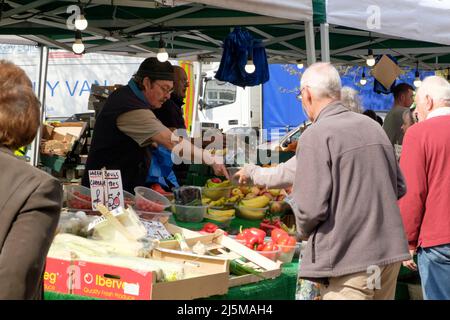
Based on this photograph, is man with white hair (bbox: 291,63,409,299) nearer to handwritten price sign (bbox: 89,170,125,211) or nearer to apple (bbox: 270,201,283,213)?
handwritten price sign (bbox: 89,170,125,211)

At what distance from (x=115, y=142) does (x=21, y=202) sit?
106 inches

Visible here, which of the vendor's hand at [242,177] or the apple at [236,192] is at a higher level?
the vendor's hand at [242,177]

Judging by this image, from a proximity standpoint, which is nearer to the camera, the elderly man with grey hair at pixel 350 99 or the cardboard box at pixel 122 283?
the cardboard box at pixel 122 283

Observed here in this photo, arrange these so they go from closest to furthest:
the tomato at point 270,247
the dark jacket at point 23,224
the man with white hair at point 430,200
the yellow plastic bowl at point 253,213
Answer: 1. the dark jacket at point 23,224
2. the man with white hair at point 430,200
3. the tomato at point 270,247
4. the yellow plastic bowl at point 253,213

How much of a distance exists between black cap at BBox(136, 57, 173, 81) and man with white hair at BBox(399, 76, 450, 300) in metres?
1.70

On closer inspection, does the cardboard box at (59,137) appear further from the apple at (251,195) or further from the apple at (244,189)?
the apple at (251,195)

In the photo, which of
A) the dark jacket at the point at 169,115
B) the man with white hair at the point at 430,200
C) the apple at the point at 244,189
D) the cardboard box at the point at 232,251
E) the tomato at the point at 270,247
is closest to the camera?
the cardboard box at the point at 232,251

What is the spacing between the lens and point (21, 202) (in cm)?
165

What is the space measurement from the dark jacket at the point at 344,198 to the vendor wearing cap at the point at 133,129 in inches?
63.6

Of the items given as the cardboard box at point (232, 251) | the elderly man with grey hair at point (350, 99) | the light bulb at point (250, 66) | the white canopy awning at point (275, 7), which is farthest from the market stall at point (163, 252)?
the light bulb at point (250, 66)

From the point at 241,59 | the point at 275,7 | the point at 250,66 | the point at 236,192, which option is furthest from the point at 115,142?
the point at 241,59

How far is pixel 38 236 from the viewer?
5.41ft

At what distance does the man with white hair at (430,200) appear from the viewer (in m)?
3.51
